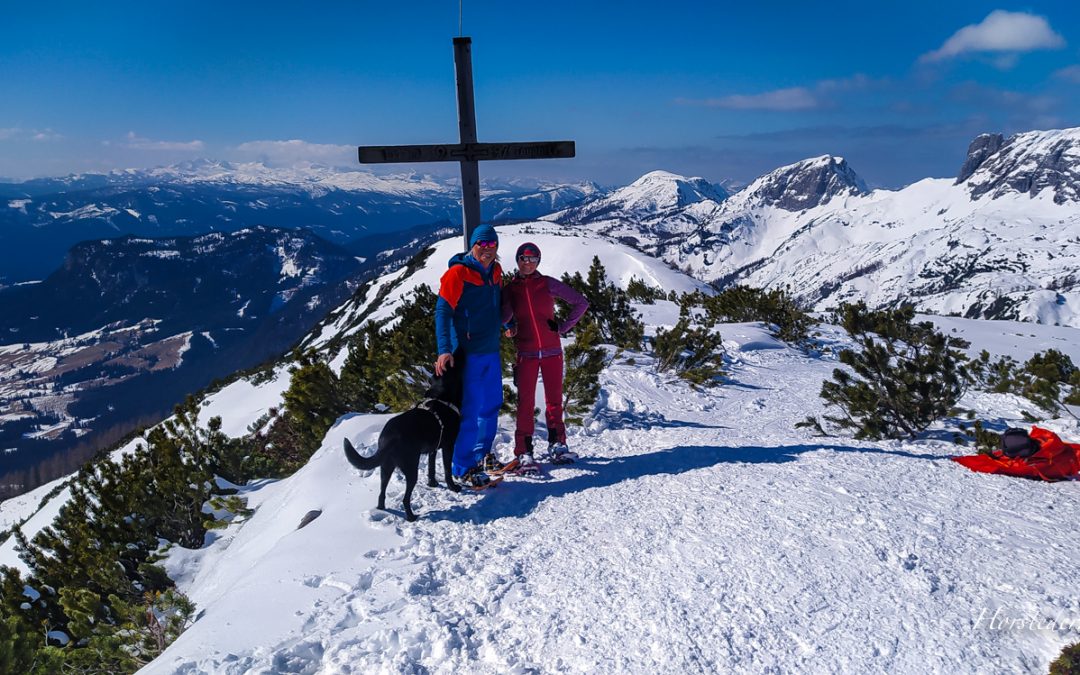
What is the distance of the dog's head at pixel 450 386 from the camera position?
4.95m

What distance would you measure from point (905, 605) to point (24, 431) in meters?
194

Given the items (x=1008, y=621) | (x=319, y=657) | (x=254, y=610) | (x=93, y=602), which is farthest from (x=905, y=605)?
(x=93, y=602)

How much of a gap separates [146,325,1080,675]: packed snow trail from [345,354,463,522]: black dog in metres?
0.28

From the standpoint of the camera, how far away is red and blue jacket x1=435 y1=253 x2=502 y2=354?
5.02 meters

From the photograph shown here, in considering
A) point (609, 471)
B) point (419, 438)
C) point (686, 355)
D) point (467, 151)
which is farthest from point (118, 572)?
point (686, 355)

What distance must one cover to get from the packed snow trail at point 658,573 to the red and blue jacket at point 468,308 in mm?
1326

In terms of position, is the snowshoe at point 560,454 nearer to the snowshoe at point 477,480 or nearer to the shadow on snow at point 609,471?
the shadow on snow at point 609,471

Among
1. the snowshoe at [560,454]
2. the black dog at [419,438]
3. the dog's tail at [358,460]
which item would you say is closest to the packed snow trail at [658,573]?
the snowshoe at [560,454]

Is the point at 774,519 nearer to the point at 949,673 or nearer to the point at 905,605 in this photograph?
the point at 905,605

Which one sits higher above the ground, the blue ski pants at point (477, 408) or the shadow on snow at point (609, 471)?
the blue ski pants at point (477, 408)

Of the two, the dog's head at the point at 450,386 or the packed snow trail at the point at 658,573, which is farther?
the dog's head at the point at 450,386

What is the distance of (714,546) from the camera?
12.7ft

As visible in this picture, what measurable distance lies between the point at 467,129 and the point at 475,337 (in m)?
2.37

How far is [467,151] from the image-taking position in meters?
6.06
